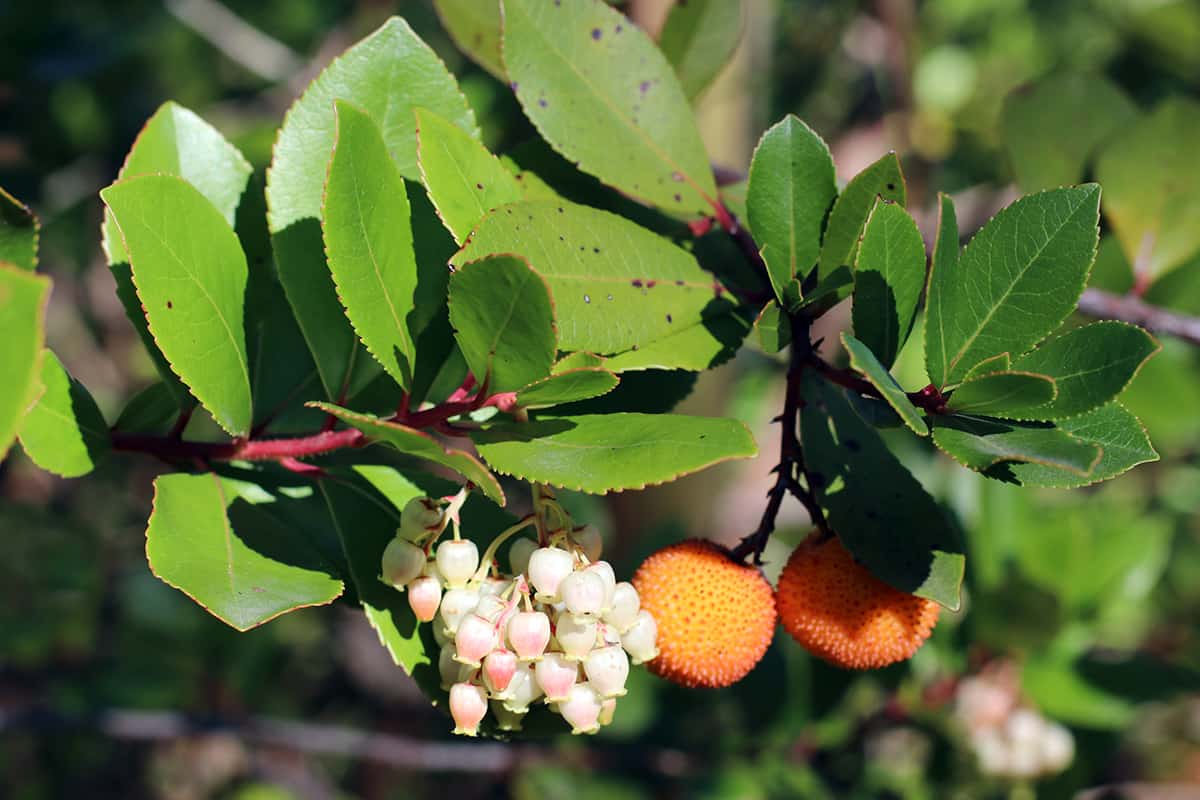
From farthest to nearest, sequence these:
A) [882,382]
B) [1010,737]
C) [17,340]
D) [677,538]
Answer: [677,538] < [1010,737] < [882,382] < [17,340]

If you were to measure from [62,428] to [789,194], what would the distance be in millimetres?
517

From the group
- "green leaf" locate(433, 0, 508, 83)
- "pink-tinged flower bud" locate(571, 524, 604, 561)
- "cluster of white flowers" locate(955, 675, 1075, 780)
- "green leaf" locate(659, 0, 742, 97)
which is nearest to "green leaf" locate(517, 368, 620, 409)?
"pink-tinged flower bud" locate(571, 524, 604, 561)

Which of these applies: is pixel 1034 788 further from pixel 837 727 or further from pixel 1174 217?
pixel 1174 217

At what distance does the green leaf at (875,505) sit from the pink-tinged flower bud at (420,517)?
→ 0.88ft

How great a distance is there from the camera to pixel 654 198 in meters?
0.82

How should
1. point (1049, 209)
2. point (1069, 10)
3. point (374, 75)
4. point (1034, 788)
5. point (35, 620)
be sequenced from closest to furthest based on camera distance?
point (1049, 209) < point (374, 75) < point (1034, 788) < point (35, 620) < point (1069, 10)

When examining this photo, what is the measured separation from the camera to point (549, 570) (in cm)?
67

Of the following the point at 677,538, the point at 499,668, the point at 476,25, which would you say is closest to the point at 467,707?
the point at 499,668

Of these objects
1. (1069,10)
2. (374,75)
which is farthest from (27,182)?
(1069,10)

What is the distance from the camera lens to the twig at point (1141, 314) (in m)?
1.04

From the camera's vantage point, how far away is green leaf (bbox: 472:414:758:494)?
0.61 metres

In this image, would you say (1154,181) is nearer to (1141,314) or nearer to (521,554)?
(1141,314)

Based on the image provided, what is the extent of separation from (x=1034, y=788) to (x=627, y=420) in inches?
44.2

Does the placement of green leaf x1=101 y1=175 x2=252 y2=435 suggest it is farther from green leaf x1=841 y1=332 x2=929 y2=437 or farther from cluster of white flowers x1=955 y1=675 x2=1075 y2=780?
cluster of white flowers x1=955 y1=675 x2=1075 y2=780
